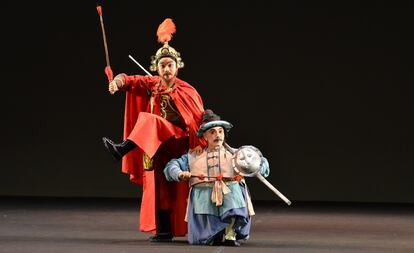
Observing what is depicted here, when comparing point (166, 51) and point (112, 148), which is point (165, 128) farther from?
point (166, 51)

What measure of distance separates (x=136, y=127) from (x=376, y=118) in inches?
134

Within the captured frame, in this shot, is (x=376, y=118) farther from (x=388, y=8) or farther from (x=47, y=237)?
(x=47, y=237)

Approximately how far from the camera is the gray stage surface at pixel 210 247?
510cm

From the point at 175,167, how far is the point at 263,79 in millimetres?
3288

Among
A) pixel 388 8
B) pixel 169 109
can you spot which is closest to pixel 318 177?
pixel 388 8

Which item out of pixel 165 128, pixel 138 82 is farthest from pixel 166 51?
pixel 165 128

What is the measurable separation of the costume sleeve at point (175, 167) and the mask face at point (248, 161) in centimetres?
29

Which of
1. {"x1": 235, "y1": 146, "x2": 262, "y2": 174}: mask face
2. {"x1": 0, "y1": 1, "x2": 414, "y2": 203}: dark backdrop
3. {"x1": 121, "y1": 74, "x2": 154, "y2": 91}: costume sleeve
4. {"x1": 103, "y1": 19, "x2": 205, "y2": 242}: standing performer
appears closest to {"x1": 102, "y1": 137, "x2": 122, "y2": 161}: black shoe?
{"x1": 103, "y1": 19, "x2": 205, "y2": 242}: standing performer

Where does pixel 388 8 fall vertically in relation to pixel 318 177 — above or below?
above

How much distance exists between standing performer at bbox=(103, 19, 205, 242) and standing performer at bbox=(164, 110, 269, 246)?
0.12 m

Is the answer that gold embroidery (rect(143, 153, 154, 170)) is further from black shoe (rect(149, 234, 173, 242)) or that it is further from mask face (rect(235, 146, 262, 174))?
mask face (rect(235, 146, 262, 174))

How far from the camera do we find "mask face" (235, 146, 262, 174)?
197 inches

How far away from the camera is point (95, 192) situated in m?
8.79

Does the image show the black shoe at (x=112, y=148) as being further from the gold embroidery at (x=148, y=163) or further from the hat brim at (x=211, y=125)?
the hat brim at (x=211, y=125)
